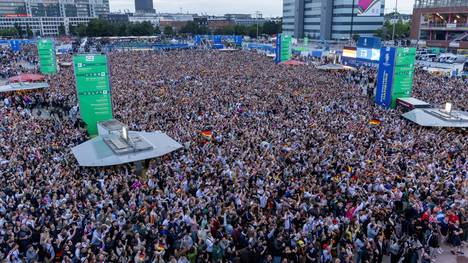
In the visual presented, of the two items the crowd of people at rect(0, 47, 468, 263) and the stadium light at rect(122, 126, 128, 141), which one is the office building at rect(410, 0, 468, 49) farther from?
the stadium light at rect(122, 126, 128, 141)

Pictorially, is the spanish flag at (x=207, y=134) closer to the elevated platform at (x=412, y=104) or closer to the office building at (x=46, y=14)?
the elevated platform at (x=412, y=104)

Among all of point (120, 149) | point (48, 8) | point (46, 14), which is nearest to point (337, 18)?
point (120, 149)

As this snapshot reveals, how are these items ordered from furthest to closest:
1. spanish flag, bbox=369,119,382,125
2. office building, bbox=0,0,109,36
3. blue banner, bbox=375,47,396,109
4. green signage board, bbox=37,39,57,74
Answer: office building, bbox=0,0,109,36 → green signage board, bbox=37,39,57,74 → blue banner, bbox=375,47,396,109 → spanish flag, bbox=369,119,382,125

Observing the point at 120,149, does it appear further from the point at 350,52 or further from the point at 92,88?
the point at 350,52

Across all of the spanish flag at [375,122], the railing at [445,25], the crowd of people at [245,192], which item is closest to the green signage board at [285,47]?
the crowd of people at [245,192]

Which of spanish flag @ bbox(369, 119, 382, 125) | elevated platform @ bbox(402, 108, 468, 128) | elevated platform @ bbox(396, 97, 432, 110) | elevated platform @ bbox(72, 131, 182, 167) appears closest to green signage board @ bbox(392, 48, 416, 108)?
elevated platform @ bbox(396, 97, 432, 110)

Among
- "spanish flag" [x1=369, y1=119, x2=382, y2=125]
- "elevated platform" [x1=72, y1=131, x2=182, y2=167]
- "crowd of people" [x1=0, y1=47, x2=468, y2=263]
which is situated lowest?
"crowd of people" [x1=0, y1=47, x2=468, y2=263]

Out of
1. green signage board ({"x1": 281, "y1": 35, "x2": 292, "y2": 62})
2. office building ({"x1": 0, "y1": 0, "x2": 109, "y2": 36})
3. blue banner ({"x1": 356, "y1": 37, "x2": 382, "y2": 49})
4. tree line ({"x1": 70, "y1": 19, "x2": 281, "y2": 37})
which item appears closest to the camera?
blue banner ({"x1": 356, "y1": 37, "x2": 382, "y2": 49})

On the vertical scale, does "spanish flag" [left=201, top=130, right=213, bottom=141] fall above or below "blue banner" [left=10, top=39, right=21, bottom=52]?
below
